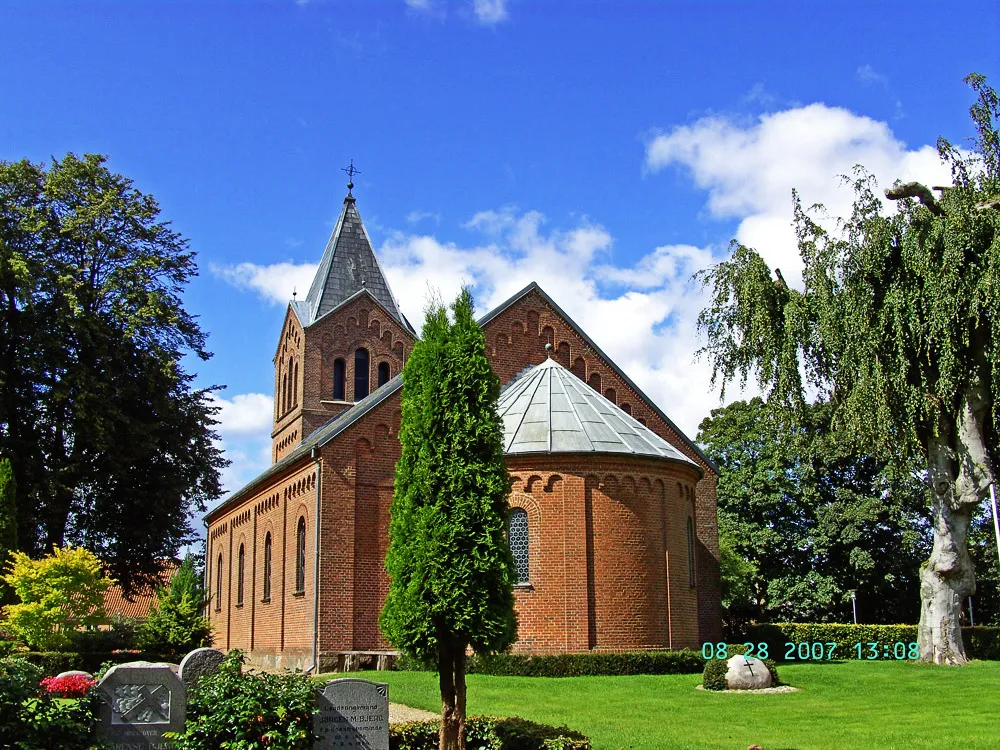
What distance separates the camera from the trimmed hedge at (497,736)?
A: 11.1 m

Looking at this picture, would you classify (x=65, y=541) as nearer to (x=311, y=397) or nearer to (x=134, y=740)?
(x=311, y=397)

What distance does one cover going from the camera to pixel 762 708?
15.8m

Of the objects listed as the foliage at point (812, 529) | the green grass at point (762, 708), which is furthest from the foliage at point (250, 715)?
the foliage at point (812, 529)

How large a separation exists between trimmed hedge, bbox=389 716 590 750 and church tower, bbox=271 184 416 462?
84.0ft

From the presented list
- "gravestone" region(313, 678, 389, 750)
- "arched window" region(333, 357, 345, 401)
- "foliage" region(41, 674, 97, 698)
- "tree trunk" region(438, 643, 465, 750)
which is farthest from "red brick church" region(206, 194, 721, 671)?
"foliage" region(41, 674, 97, 698)

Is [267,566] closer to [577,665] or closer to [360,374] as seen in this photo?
[360,374]

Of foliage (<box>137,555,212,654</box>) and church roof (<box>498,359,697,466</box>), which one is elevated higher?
church roof (<box>498,359,697,466</box>)

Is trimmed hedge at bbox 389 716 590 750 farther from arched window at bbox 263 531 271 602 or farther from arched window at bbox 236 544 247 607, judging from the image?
arched window at bbox 236 544 247 607

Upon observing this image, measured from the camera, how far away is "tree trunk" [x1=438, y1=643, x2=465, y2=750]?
11398mm

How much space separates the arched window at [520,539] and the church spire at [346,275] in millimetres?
18108

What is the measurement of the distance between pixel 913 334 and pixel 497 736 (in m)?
14.8

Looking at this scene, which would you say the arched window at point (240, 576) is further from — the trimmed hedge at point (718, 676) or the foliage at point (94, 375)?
the trimmed hedge at point (718, 676)

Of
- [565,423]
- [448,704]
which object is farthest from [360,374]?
[448,704]
